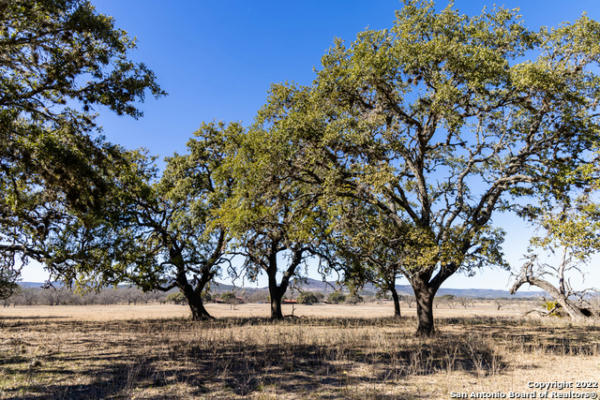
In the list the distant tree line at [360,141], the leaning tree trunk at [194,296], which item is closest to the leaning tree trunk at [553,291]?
the distant tree line at [360,141]

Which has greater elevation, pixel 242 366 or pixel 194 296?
pixel 242 366

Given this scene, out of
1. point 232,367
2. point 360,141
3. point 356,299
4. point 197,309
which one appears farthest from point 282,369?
point 356,299

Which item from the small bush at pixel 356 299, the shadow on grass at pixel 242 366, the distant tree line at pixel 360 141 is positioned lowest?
the small bush at pixel 356 299

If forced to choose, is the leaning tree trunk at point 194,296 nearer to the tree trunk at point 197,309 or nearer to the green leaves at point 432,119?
the tree trunk at point 197,309

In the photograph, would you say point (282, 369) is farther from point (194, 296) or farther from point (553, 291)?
point (553, 291)

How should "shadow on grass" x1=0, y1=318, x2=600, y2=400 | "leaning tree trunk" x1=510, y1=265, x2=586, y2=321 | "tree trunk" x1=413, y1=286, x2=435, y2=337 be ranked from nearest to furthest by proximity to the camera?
"shadow on grass" x1=0, y1=318, x2=600, y2=400 < "tree trunk" x1=413, y1=286, x2=435, y2=337 < "leaning tree trunk" x1=510, y1=265, x2=586, y2=321

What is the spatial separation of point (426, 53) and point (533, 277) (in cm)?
1948

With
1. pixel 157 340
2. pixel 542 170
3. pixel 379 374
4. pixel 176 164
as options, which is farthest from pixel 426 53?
pixel 176 164

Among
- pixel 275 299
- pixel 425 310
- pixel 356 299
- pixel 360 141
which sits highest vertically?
pixel 360 141

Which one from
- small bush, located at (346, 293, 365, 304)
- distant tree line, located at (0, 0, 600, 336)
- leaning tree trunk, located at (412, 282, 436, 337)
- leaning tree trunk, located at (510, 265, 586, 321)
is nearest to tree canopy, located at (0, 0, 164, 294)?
distant tree line, located at (0, 0, 600, 336)

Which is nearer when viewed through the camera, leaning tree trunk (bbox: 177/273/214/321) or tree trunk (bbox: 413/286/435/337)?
tree trunk (bbox: 413/286/435/337)

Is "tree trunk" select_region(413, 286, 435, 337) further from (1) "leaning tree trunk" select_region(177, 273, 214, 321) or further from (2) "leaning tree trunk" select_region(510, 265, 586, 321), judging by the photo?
(1) "leaning tree trunk" select_region(177, 273, 214, 321)

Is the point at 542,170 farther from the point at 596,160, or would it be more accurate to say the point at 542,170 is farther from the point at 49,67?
the point at 49,67

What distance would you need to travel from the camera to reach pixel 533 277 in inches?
968
